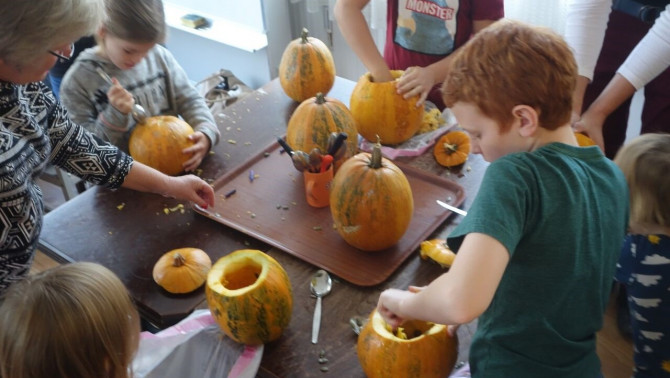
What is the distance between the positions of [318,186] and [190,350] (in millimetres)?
451

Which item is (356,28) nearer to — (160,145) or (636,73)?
(160,145)

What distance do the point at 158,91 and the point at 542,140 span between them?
120 cm

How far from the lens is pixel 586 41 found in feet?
5.23

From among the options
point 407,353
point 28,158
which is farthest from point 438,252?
point 28,158

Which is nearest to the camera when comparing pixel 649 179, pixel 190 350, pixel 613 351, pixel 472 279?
pixel 472 279

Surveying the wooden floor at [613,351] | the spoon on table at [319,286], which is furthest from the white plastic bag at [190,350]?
the wooden floor at [613,351]

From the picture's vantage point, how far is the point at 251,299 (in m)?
0.99

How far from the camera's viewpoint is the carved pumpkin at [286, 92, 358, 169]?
4.63ft

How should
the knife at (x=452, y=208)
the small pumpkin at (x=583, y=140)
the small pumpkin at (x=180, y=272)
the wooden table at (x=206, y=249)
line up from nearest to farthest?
the wooden table at (x=206, y=249) → the small pumpkin at (x=180, y=272) → the knife at (x=452, y=208) → the small pumpkin at (x=583, y=140)

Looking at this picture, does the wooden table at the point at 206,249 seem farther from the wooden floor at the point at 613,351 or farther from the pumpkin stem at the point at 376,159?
the wooden floor at the point at 613,351

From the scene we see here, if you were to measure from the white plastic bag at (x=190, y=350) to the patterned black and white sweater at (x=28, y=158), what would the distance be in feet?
0.97

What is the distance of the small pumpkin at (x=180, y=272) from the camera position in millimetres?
1138

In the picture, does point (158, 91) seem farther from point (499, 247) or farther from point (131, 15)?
point (499, 247)

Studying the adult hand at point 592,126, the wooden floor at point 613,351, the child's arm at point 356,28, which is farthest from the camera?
the wooden floor at point 613,351
